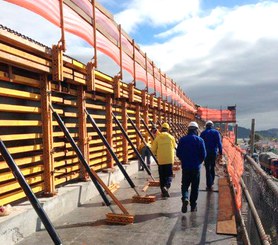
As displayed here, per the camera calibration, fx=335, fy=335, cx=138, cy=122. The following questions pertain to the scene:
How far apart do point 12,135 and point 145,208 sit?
3126 mm

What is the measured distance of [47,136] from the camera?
6.46 metres

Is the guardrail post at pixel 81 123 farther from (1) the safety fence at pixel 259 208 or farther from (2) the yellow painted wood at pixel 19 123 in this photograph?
(1) the safety fence at pixel 259 208

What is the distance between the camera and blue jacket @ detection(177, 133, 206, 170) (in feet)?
23.2

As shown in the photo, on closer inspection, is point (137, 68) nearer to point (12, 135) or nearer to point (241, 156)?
point (241, 156)

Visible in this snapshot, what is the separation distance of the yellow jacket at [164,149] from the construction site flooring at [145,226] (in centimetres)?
103

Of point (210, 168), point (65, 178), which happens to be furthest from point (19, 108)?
point (210, 168)

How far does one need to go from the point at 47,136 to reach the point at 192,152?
300cm

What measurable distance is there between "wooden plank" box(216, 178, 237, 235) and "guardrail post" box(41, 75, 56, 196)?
125 inches

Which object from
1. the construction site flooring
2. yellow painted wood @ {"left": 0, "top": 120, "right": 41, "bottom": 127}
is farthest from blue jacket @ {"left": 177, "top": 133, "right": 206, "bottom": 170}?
yellow painted wood @ {"left": 0, "top": 120, "right": 41, "bottom": 127}

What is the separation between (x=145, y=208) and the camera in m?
7.08

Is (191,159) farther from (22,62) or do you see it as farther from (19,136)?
(22,62)

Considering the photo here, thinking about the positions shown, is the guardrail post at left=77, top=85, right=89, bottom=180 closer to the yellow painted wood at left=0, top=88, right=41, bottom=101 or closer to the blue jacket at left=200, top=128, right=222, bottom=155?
the yellow painted wood at left=0, top=88, right=41, bottom=101

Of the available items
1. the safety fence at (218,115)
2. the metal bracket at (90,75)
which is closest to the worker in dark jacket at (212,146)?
the metal bracket at (90,75)

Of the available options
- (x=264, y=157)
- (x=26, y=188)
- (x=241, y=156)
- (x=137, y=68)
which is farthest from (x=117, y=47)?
(x=264, y=157)
